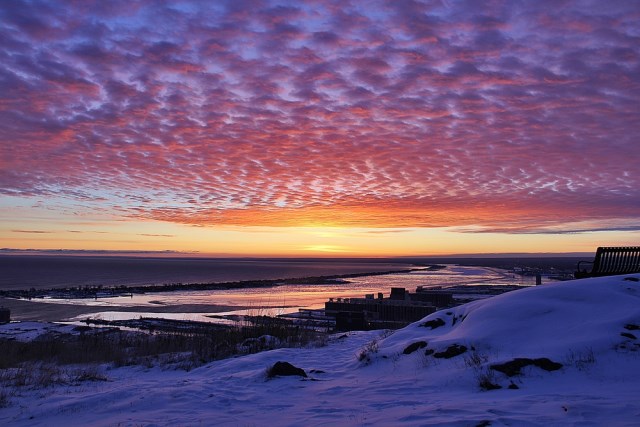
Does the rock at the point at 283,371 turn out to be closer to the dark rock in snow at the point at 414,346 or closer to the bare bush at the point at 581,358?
the dark rock in snow at the point at 414,346

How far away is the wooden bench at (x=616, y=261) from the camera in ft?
51.3

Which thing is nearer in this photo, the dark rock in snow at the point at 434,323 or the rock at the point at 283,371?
the rock at the point at 283,371

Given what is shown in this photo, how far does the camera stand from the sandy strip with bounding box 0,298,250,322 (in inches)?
1664

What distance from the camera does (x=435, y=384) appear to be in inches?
298

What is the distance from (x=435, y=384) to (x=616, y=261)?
1139 cm

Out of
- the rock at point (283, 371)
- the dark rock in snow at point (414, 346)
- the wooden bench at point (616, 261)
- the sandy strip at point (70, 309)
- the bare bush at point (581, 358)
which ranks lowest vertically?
the sandy strip at point (70, 309)

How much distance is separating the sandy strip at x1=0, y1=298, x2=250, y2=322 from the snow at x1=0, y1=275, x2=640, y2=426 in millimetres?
35092

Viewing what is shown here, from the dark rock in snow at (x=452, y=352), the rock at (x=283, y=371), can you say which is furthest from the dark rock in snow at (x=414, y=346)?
the rock at (x=283, y=371)

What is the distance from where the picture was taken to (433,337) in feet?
34.0

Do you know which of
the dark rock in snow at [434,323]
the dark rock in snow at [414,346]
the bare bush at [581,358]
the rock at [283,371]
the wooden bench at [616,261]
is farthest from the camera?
the wooden bench at [616,261]

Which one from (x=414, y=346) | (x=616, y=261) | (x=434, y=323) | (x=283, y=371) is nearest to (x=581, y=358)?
(x=414, y=346)

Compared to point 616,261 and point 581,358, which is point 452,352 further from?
point 616,261

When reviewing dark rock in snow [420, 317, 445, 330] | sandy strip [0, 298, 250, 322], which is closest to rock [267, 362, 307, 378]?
dark rock in snow [420, 317, 445, 330]

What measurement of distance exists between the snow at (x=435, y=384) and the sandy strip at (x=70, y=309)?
115 feet
